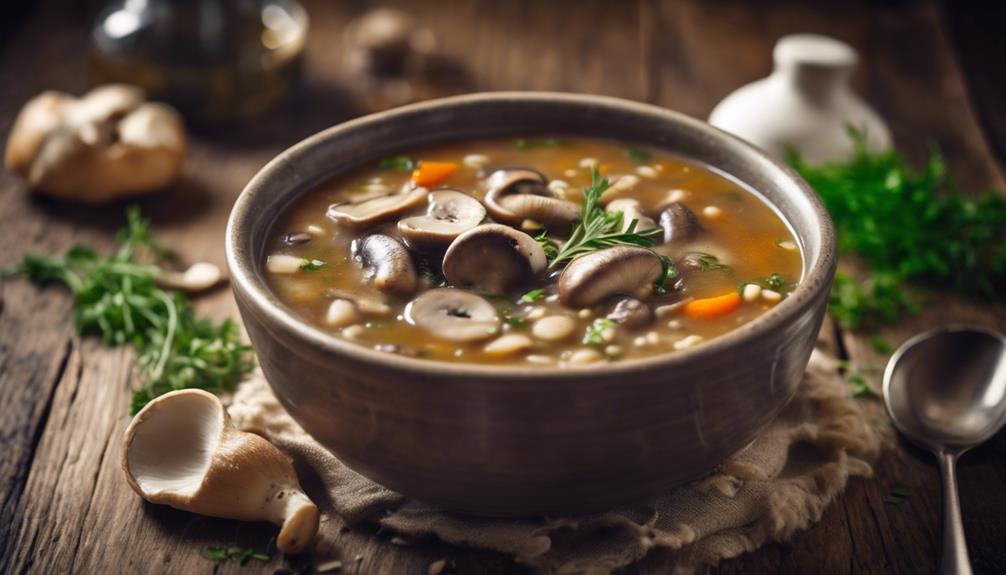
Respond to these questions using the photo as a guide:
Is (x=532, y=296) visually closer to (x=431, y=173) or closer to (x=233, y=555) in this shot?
(x=431, y=173)

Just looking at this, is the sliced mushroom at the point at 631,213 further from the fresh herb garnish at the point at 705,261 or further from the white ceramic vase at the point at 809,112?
the white ceramic vase at the point at 809,112

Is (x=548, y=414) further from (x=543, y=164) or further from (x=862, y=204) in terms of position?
(x=862, y=204)

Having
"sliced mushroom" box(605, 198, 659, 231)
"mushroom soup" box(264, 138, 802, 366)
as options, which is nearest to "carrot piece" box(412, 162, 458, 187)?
"mushroom soup" box(264, 138, 802, 366)

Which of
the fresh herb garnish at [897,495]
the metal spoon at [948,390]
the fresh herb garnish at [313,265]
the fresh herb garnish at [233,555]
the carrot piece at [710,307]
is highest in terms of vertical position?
the carrot piece at [710,307]

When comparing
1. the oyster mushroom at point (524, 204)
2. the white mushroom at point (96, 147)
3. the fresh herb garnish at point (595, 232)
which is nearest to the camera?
the fresh herb garnish at point (595, 232)

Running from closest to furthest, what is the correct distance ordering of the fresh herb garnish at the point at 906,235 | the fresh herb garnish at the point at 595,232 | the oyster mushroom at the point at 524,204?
1. the fresh herb garnish at the point at 595,232
2. the oyster mushroom at the point at 524,204
3. the fresh herb garnish at the point at 906,235

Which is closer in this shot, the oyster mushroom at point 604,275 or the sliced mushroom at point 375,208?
the oyster mushroom at point 604,275

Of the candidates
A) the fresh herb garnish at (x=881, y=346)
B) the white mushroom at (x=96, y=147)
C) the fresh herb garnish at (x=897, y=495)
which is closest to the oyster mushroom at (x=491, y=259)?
the fresh herb garnish at (x=897, y=495)
